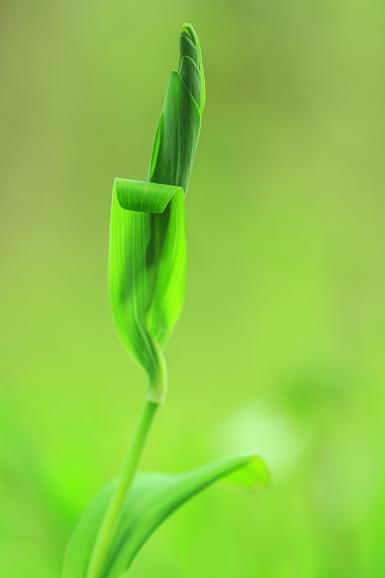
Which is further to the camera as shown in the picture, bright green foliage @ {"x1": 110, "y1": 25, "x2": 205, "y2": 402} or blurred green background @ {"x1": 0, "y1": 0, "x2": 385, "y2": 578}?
blurred green background @ {"x1": 0, "y1": 0, "x2": 385, "y2": 578}

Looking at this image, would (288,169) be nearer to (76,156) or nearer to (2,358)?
(76,156)

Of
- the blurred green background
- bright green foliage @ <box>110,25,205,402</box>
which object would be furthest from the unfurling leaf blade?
the blurred green background

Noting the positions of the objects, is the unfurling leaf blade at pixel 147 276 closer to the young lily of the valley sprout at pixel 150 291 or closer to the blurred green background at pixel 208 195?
the young lily of the valley sprout at pixel 150 291

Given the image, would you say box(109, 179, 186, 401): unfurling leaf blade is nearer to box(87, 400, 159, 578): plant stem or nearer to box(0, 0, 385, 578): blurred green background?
box(87, 400, 159, 578): plant stem

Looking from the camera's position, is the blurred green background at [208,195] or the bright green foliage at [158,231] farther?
the blurred green background at [208,195]

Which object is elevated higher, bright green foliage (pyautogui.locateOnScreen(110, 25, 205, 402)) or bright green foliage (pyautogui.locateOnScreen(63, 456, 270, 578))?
bright green foliage (pyautogui.locateOnScreen(110, 25, 205, 402))

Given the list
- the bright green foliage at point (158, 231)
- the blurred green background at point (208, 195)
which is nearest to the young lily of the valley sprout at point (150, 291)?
the bright green foliage at point (158, 231)

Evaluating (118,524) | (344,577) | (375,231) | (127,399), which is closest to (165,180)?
(118,524)
